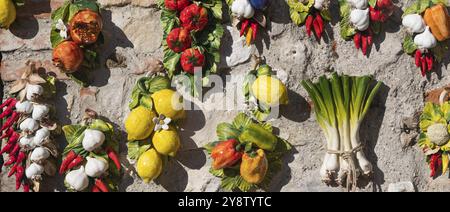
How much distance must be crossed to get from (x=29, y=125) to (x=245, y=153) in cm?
67

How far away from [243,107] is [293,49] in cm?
24

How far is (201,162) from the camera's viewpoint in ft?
6.49

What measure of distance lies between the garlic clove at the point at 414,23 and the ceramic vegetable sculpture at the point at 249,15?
429mm

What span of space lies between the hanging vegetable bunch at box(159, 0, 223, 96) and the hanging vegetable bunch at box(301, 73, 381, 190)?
0.30 metres

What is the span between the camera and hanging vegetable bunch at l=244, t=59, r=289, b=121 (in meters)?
1.87

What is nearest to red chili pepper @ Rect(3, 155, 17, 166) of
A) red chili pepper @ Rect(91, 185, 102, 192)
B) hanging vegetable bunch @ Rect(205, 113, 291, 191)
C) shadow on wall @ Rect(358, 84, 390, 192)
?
red chili pepper @ Rect(91, 185, 102, 192)

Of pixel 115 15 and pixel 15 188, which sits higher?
pixel 115 15

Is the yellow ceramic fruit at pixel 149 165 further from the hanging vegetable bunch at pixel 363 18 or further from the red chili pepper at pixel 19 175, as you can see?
the hanging vegetable bunch at pixel 363 18

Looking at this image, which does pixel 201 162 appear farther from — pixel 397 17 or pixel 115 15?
pixel 397 17

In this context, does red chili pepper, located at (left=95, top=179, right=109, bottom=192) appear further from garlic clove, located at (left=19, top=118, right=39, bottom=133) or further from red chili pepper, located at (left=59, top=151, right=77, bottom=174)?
garlic clove, located at (left=19, top=118, right=39, bottom=133)

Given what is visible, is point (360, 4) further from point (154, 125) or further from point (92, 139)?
point (92, 139)

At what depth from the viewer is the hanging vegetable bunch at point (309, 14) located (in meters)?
1.94

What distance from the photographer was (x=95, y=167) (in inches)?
75.4
